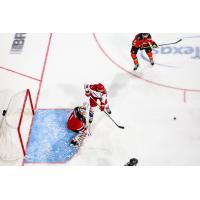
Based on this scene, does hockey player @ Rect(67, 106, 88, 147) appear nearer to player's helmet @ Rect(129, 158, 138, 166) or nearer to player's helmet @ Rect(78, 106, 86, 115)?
player's helmet @ Rect(78, 106, 86, 115)

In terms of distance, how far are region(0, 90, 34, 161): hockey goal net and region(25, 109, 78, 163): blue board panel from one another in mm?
103

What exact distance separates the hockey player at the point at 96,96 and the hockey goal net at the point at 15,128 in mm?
900

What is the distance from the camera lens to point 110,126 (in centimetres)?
696

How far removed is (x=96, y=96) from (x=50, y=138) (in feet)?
3.01

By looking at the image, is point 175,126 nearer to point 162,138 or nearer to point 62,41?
point 162,138

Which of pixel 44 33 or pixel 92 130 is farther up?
pixel 44 33

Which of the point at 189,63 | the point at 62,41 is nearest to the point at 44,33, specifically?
the point at 62,41

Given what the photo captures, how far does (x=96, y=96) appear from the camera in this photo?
6941 millimetres

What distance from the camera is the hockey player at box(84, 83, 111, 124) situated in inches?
273

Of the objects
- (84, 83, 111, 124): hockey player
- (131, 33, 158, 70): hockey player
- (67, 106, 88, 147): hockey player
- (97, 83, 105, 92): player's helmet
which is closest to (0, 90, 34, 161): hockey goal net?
(67, 106, 88, 147): hockey player

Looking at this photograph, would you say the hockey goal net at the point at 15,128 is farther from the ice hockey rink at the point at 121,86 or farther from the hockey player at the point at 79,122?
the hockey player at the point at 79,122

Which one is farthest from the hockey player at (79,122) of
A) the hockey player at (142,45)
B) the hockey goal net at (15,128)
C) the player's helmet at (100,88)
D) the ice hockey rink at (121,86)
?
the hockey player at (142,45)

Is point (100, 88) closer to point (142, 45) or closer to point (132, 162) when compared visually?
point (132, 162)

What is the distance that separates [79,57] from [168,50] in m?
1.53
